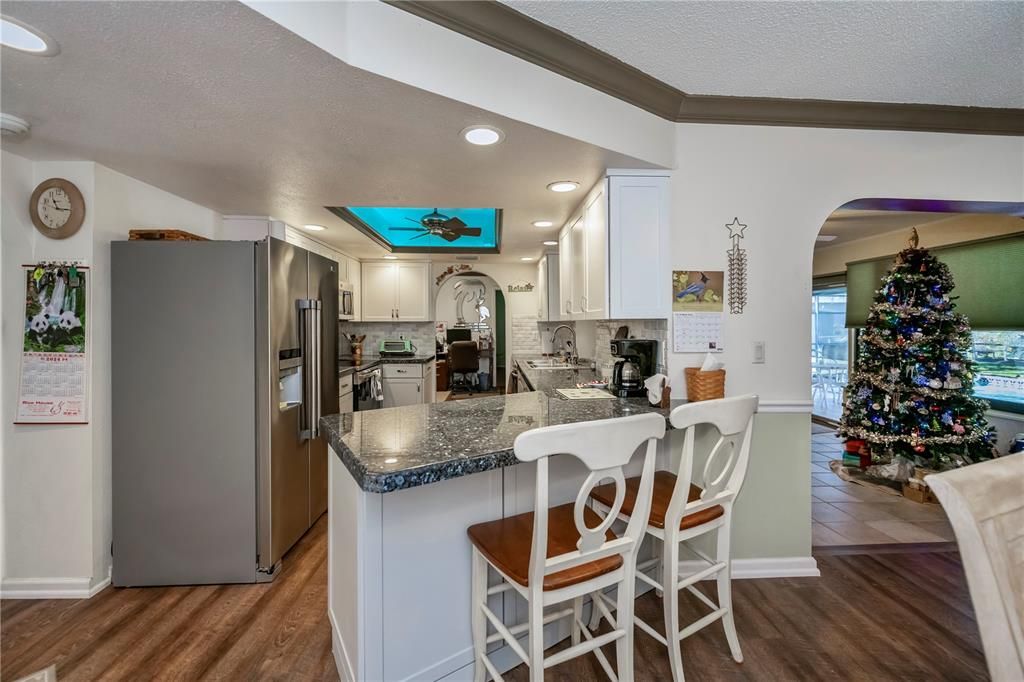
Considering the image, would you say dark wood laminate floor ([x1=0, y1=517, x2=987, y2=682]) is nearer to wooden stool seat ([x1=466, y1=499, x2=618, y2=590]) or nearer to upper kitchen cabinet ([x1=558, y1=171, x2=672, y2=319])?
wooden stool seat ([x1=466, y1=499, x2=618, y2=590])

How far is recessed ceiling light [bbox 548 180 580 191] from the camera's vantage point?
2453 millimetres

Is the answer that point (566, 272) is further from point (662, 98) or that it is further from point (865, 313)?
point (865, 313)

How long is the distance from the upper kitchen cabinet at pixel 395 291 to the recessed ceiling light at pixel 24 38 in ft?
14.0

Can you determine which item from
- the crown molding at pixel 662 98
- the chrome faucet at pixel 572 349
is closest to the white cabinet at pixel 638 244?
the crown molding at pixel 662 98

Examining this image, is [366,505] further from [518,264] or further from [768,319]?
[518,264]

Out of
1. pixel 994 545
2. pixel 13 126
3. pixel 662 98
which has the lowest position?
pixel 994 545

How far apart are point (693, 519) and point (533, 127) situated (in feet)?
5.29

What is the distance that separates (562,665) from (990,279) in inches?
180

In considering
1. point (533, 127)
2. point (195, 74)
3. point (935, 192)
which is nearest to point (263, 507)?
point (195, 74)

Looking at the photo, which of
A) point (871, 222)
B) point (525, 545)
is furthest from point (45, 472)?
point (871, 222)

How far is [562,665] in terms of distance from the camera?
1.67 metres

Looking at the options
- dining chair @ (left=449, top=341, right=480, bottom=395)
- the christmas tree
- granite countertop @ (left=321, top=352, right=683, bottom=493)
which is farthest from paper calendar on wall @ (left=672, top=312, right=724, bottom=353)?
dining chair @ (left=449, top=341, right=480, bottom=395)

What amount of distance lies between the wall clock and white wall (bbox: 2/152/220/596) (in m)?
0.03

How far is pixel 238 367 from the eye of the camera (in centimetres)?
224
